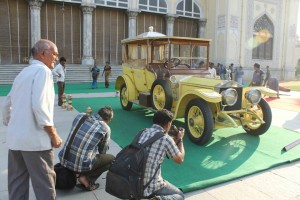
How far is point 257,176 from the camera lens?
4012 millimetres

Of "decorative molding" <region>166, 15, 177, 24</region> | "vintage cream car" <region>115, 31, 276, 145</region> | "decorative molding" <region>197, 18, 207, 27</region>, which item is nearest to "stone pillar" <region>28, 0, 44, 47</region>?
"decorative molding" <region>166, 15, 177, 24</region>

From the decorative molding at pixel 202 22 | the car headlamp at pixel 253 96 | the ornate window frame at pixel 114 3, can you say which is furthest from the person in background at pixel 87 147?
the decorative molding at pixel 202 22

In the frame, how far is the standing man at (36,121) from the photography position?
241cm

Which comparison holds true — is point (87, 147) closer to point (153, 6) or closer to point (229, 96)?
point (229, 96)

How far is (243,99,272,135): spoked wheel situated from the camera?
5.71m

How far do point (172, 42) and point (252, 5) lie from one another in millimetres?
20168

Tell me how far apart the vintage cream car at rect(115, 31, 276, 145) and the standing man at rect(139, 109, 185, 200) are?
236 cm

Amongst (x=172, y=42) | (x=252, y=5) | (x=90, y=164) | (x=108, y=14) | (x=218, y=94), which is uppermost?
(x=252, y=5)

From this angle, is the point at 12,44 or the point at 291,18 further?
the point at 291,18

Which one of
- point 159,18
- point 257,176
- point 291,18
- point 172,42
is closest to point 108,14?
point 159,18

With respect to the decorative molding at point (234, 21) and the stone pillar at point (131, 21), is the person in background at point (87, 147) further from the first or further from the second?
the decorative molding at point (234, 21)

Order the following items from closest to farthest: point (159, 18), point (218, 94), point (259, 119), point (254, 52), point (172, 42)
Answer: point (218, 94) → point (259, 119) → point (172, 42) → point (159, 18) → point (254, 52)

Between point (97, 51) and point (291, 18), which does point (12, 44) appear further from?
point (291, 18)

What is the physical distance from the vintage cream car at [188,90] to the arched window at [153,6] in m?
14.0
